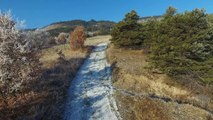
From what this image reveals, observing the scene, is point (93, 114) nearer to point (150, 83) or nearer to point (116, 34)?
point (150, 83)

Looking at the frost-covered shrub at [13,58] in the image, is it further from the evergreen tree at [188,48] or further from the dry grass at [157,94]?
the evergreen tree at [188,48]

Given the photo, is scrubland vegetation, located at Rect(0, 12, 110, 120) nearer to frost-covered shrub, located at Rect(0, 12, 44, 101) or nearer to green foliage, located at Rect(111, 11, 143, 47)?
frost-covered shrub, located at Rect(0, 12, 44, 101)

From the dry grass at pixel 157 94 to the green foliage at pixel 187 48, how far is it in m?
1.28

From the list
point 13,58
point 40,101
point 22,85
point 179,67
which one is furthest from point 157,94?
point 13,58

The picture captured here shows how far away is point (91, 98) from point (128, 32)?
27811 mm

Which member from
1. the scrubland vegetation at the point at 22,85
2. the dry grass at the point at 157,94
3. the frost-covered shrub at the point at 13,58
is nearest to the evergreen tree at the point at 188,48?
the dry grass at the point at 157,94

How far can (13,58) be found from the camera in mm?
21938

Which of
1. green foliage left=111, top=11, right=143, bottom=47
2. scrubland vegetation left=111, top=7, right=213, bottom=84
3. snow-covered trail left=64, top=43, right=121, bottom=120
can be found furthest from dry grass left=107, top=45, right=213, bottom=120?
green foliage left=111, top=11, right=143, bottom=47

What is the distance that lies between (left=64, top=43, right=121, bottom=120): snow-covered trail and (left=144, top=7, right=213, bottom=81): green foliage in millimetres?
6397

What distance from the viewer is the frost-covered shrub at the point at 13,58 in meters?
20.7

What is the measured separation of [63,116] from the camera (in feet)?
63.8

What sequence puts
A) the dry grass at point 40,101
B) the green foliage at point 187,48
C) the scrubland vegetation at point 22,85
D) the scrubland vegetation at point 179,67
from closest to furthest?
the dry grass at point 40,101, the scrubland vegetation at point 22,85, the scrubland vegetation at point 179,67, the green foliage at point 187,48

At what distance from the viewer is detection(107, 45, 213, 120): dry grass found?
62.7 ft

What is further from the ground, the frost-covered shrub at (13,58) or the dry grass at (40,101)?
the frost-covered shrub at (13,58)
